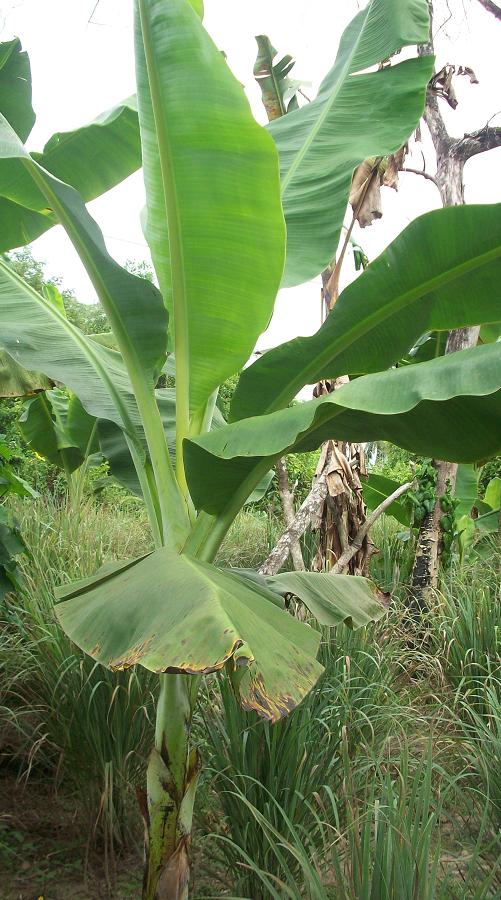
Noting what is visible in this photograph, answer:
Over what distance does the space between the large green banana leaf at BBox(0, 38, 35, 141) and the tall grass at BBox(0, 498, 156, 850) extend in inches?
99.0

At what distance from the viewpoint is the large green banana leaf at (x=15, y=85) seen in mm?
2928

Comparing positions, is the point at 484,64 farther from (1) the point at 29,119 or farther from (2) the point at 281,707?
(2) the point at 281,707

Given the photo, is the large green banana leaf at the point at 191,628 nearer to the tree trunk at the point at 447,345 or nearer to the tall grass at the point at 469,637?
A: the tall grass at the point at 469,637

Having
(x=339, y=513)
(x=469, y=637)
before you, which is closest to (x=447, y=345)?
(x=339, y=513)

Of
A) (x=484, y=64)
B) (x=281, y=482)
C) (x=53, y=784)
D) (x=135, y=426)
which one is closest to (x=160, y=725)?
(x=135, y=426)

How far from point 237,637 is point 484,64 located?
9.48 m

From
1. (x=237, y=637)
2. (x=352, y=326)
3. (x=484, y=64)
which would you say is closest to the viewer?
(x=237, y=637)

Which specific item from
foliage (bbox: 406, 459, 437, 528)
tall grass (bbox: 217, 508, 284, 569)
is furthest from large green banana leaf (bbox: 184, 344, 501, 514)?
tall grass (bbox: 217, 508, 284, 569)

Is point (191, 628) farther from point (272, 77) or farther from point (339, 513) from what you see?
point (272, 77)

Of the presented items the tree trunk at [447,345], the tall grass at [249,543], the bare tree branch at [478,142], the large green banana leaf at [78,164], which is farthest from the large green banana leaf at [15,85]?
the bare tree branch at [478,142]

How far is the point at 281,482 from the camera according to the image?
5.84 meters

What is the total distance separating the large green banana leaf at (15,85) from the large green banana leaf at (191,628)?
2.30 m

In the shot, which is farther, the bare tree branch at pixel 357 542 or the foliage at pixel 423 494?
the foliage at pixel 423 494

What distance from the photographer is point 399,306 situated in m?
2.17
